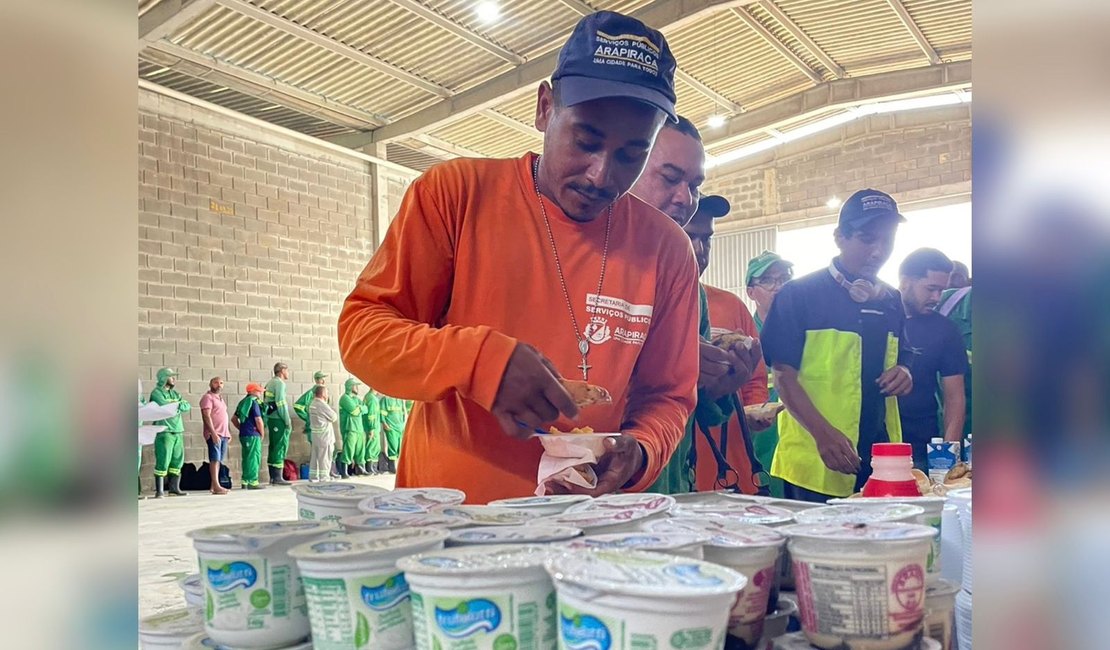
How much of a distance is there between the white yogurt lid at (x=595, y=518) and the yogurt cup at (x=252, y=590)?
39 centimetres

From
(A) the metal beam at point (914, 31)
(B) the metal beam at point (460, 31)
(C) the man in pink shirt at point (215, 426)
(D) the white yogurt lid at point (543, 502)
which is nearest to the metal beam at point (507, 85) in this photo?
(B) the metal beam at point (460, 31)

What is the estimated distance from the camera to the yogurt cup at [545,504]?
1490 millimetres

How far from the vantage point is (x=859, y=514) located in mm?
1262

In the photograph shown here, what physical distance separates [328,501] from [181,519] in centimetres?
626

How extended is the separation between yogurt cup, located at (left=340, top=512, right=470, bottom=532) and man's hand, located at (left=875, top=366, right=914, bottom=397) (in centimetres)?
251

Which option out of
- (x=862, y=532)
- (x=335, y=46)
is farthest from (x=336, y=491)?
(x=335, y=46)

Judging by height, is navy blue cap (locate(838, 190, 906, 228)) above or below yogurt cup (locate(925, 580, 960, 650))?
above

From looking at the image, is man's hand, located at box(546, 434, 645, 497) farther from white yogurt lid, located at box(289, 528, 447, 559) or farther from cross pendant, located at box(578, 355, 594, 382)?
white yogurt lid, located at box(289, 528, 447, 559)

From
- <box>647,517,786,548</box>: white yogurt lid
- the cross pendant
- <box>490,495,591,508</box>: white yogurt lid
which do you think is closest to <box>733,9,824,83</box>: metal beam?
the cross pendant

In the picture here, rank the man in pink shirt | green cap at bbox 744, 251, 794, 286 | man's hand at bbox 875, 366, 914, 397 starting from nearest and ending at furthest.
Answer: man's hand at bbox 875, 366, 914, 397, green cap at bbox 744, 251, 794, 286, the man in pink shirt

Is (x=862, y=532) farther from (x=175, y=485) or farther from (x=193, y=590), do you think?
(x=175, y=485)

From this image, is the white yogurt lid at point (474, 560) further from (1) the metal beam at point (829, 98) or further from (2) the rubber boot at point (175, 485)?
(2) the rubber boot at point (175, 485)

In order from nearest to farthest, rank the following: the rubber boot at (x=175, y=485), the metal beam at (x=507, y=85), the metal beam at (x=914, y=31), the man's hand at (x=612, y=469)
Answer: the man's hand at (x=612, y=469), the metal beam at (x=507, y=85), the metal beam at (x=914, y=31), the rubber boot at (x=175, y=485)

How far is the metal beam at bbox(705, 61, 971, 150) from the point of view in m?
8.21
